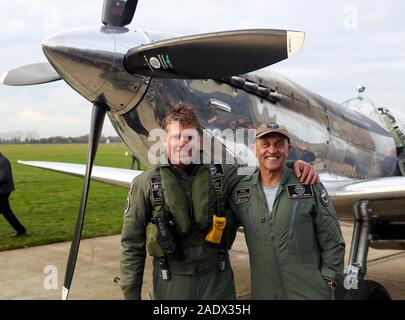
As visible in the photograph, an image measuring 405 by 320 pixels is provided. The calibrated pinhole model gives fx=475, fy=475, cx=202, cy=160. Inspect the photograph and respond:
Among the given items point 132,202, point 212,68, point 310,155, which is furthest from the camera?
point 310,155

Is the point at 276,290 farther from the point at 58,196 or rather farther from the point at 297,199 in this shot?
the point at 58,196

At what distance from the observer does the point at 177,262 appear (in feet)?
7.50

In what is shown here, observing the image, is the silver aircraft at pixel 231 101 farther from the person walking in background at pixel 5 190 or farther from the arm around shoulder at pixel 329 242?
the person walking in background at pixel 5 190

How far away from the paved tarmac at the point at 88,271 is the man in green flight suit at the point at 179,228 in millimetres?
2302

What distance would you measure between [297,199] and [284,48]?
3.09ft

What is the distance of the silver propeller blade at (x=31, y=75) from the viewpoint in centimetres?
434

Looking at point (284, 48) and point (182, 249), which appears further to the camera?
point (284, 48)

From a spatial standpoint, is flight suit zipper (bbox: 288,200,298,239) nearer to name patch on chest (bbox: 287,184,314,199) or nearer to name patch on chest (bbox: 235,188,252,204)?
name patch on chest (bbox: 287,184,314,199)

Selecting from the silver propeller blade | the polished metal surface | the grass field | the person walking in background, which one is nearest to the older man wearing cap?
the polished metal surface

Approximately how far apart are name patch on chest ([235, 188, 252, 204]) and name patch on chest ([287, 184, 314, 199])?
0.68 ft

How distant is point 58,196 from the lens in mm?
14680

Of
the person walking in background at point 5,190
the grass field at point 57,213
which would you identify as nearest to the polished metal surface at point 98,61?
the grass field at point 57,213
